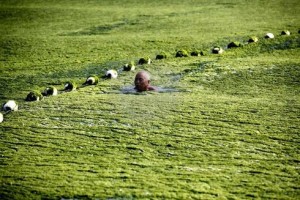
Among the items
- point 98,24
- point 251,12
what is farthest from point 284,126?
point 251,12

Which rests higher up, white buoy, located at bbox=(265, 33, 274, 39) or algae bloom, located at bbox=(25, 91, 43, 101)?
white buoy, located at bbox=(265, 33, 274, 39)

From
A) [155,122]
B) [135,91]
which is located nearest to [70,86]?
[135,91]

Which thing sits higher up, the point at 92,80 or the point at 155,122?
the point at 92,80

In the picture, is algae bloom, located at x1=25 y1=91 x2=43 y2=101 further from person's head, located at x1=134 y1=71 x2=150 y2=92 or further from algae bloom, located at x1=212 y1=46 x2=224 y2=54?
algae bloom, located at x1=212 y1=46 x2=224 y2=54

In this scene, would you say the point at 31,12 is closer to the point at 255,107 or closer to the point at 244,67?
the point at 244,67

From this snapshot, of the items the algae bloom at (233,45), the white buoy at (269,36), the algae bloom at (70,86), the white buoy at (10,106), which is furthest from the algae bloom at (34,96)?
the white buoy at (269,36)

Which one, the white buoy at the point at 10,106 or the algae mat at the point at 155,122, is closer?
the algae mat at the point at 155,122

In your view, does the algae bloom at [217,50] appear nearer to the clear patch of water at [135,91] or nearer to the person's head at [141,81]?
the clear patch of water at [135,91]

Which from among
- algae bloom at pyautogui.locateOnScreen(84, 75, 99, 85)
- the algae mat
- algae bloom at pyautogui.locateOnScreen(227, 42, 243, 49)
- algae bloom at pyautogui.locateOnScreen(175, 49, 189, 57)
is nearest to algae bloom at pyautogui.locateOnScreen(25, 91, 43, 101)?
the algae mat

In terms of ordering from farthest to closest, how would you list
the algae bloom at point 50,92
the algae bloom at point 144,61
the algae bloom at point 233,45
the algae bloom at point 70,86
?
1. the algae bloom at point 233,45
2. the algae bloom at point 144,61
3. the algae bloom at point 70,86
4. the algae bloom at point 50,92

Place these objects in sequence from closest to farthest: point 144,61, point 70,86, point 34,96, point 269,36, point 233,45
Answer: point 34,96
point 70,86
point 144,61
point 233,45
point 269,36

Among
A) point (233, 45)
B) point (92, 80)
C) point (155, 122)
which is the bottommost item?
point (155, 122)

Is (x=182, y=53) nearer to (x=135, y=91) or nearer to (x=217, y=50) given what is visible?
(x=217, y=50)

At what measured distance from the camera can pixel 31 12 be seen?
27625 millimetres
